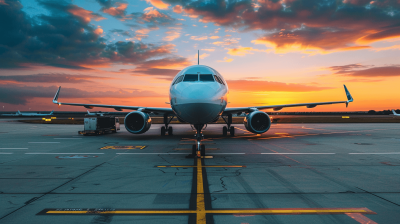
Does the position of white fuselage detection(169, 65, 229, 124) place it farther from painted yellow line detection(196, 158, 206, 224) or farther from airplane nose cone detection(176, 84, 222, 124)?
painted yellow line detection(196, 158, 206, 224)

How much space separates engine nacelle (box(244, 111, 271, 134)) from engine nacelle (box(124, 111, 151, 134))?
278 inches

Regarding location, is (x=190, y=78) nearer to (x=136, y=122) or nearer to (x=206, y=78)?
(x=206, y=78)

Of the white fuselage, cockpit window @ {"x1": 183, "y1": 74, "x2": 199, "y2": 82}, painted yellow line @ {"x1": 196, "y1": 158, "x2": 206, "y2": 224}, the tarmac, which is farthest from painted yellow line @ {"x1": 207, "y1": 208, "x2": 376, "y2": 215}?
cockpit window @ {"x1": 183, "y1": 74, "x2": 199, "y2": 82}

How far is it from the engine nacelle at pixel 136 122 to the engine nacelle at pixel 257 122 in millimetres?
7055

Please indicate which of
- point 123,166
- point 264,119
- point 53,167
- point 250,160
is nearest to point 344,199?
point 250,160

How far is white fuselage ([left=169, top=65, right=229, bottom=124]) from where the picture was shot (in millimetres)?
9680

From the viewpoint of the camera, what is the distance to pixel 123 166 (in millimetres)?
8617

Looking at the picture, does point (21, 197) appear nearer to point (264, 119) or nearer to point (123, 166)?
point (123, 166)

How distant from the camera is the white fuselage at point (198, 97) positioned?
9.68m

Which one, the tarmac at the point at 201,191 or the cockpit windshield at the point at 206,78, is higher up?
the cockpit windshield at the point at 206,78

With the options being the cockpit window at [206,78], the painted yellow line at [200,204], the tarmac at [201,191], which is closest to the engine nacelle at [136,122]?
the cockpit window at [206,78]

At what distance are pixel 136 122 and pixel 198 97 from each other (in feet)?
30.1

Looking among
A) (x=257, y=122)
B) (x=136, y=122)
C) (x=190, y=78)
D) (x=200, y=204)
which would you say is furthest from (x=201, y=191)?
(x=136, y=122)

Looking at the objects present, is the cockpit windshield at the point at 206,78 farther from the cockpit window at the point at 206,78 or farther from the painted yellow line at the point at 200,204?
the painted yellow line at the point at 200,204
